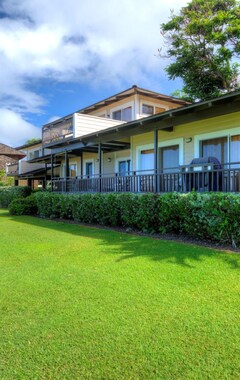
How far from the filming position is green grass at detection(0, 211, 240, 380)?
7.75ft

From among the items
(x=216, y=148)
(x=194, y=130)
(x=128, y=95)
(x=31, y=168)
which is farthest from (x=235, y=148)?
(x=31, y=168)

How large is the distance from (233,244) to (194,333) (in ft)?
13.0

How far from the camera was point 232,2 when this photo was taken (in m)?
19.2

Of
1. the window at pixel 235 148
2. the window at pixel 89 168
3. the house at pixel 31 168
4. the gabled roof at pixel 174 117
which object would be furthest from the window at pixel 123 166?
the house at pixel 31 168

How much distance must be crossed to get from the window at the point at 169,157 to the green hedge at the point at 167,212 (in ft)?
10.3

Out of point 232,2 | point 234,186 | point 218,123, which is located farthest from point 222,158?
point 232,2

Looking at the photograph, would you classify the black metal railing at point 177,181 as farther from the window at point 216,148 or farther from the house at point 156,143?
the window at point 216,148

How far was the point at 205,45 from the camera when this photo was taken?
20.0 m

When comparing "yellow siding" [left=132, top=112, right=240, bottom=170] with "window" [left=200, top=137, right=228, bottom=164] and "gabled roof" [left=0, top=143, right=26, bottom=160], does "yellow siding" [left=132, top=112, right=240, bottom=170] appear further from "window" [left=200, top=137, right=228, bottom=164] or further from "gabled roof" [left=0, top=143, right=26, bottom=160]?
"gabled roof" [left=0, top=143, right=26, bottom=160]

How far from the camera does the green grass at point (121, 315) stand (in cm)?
236

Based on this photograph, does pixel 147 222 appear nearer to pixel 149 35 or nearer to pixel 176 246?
pixel 176 246

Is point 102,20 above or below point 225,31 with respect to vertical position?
below

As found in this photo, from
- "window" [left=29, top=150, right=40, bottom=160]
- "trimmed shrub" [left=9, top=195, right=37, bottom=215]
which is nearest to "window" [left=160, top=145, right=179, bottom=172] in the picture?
"trimmed shrub" [left=9, top=195, right=37, bottom=215]

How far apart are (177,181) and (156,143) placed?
7.07 ft
